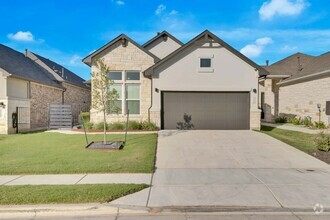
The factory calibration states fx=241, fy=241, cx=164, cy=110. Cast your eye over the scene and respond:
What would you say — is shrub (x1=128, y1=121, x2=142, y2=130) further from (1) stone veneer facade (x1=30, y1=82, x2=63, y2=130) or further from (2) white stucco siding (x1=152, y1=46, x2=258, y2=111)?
(1) stone veneer facade (x1=30, y1=82, x2=63, y2=130)

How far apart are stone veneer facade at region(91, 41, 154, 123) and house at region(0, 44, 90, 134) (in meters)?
5.40

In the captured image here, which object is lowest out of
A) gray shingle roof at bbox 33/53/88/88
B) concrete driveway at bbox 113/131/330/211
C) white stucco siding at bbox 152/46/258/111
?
concrete driveway at bbox 113/131/330/211

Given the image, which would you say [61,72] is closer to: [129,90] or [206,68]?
[129,90]

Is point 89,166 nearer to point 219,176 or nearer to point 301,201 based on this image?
point 219,176

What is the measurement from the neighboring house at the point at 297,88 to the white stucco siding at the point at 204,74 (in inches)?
251

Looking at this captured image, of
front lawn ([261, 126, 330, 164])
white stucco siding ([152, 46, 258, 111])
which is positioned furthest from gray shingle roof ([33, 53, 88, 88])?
front lawn ([261, 126, 330, 164])

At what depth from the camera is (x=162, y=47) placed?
22219 mm

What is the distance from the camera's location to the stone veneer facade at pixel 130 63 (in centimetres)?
1647

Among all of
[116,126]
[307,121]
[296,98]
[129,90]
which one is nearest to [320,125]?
[307,121]

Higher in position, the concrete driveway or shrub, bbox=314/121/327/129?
shrub, bbox=314/121/327/129

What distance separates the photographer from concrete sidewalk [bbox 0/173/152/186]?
A: 6207 mm

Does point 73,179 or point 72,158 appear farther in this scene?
point 72,158

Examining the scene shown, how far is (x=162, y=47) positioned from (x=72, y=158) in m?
15.8

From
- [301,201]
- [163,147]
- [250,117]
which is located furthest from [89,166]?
[250,117]
